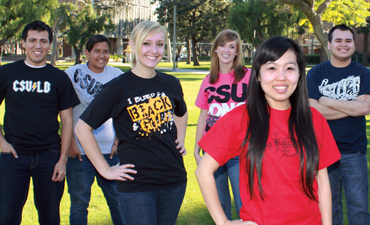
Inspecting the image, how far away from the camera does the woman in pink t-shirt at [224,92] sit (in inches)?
157

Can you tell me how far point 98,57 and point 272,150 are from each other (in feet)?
8.61

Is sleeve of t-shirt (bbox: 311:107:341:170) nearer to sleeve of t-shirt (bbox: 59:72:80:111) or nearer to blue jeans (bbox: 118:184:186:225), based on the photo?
blue jeans (bbox: 118:184:186:225)

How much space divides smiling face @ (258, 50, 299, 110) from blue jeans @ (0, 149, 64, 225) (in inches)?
88.0

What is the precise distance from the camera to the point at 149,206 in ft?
8.48

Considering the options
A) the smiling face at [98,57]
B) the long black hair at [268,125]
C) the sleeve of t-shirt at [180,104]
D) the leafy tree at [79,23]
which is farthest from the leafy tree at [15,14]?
the long black hair at [268,125]

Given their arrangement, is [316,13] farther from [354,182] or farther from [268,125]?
[268,125]

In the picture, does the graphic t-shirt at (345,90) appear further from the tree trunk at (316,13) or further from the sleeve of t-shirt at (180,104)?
the tree trunk at (316,13)

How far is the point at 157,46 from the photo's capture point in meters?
2.78

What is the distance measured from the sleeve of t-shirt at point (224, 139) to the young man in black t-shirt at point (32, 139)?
1905 millimetres

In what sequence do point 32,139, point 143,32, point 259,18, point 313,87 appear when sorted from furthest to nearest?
point 259,18, point 313,87, point 32,139, point 143,32

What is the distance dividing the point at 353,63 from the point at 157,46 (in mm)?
2263

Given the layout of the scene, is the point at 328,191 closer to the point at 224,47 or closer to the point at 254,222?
the point at 254,222

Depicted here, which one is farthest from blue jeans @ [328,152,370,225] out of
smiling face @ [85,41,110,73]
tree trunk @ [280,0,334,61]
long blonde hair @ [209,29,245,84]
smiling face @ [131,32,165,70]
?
tree trunk @ [280,0,334,61]

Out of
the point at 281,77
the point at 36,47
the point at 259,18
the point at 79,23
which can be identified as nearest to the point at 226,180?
the point at 281,77
